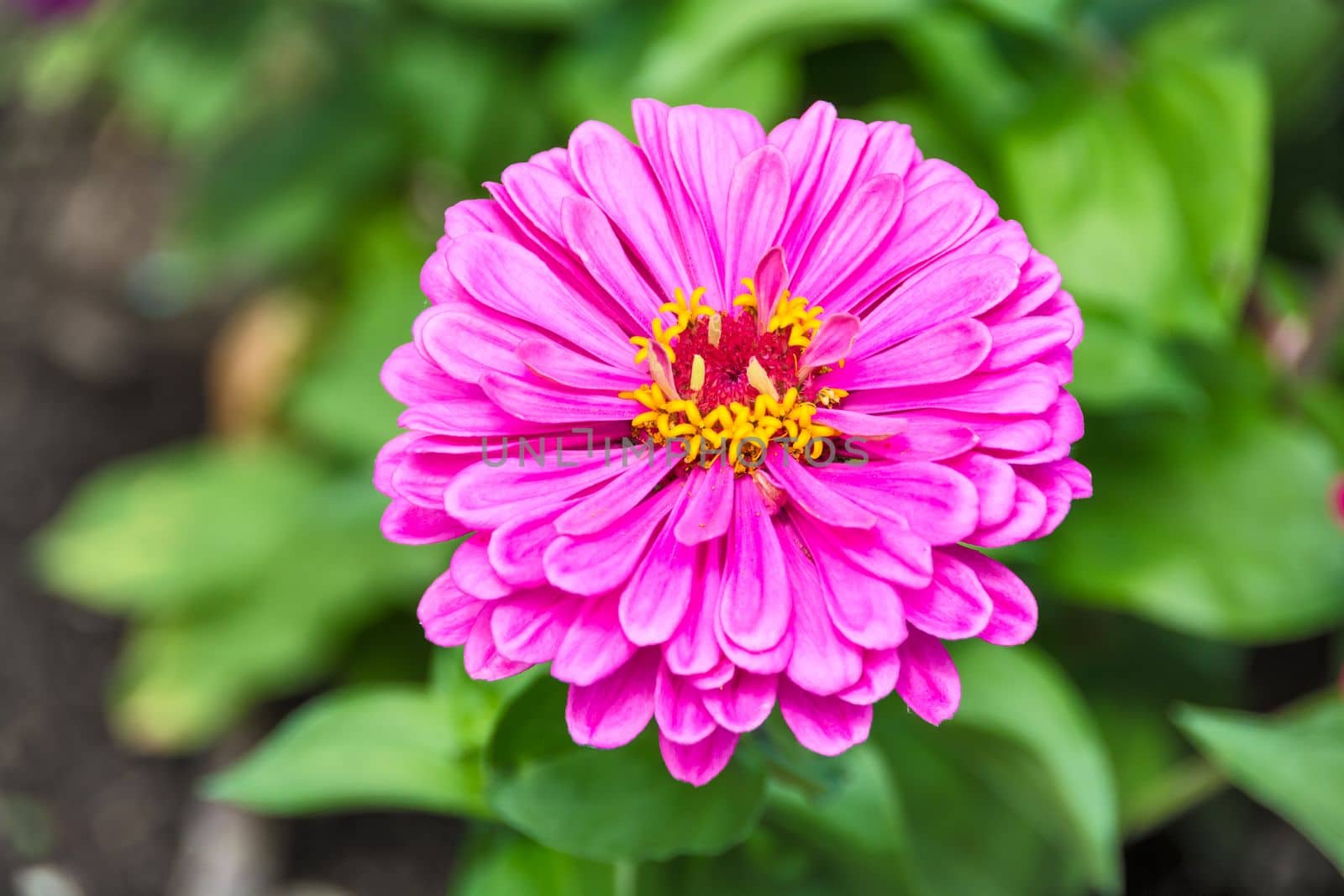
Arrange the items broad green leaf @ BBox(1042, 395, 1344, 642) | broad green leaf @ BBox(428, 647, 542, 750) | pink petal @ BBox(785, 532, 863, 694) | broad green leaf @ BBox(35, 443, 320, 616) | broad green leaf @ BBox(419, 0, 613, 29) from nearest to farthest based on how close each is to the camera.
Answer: pink petal @ BBox(785, 532, 863, 694) → broad green leaf @ BBox(428, 647, 542, 750) → broad green leaf @ BBox(1042, 395, 1344, 642) → broad green leaf @ BBox(419, 0, 613, 29) → broad green leaf @ BBox(35, 443, 320, 616)

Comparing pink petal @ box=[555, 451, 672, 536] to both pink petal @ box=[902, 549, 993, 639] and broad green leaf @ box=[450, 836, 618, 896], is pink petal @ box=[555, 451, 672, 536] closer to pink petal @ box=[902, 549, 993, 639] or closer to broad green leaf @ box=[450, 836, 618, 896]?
pink petal @ box=[902, 549, 993, 639]

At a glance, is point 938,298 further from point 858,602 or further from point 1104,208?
point 1104,208

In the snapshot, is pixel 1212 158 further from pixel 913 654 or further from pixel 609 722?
pixel 609 722

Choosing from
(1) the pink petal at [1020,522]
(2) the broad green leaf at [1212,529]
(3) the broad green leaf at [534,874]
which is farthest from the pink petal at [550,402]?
(2) the broad green leaf at [1212,529]

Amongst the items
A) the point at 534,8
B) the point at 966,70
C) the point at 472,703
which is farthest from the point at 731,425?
the point at 534,8

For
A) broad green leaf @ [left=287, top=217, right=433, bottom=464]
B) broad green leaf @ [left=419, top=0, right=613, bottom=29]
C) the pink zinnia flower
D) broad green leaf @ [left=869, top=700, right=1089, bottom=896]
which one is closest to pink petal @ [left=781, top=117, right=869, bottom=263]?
the pink zinnia flower

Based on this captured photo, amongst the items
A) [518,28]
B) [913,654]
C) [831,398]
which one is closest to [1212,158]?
[831,398]

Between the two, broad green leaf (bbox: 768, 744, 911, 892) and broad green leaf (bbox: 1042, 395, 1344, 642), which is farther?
broad green leaf (bbox: 1042, 395, 1344, 642)
